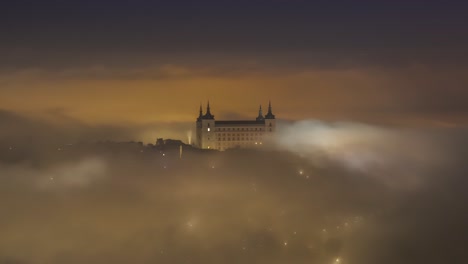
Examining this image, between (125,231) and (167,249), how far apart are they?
317 inches

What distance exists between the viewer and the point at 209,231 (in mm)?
49125

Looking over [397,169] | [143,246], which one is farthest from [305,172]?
[143,246]

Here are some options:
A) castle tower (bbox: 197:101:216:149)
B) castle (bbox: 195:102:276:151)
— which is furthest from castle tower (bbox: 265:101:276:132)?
castle tower (bbox: 197:101:216:149)

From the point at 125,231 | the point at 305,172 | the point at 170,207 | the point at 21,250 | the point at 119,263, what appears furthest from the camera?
the point at 305,172

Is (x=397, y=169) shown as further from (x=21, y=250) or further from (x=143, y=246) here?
(x=21, y=250)

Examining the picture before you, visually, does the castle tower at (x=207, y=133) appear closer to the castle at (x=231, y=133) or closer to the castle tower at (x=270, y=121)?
the castle at (x=231, y=133)

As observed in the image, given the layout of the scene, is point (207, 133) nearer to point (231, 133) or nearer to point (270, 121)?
point (231, 133)

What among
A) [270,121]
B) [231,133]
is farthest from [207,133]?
[270,121]

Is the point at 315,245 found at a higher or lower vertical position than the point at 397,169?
lower

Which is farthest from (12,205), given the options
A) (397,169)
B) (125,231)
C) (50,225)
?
(397,169)

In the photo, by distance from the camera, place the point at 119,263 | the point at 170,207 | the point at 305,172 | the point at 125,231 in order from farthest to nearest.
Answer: the point at 305,172, the point at 170,207, the point at 125,231, the point at 119,263

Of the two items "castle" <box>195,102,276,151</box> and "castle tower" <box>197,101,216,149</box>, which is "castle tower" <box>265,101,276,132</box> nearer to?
"castle" <box>195,102,276,151</box>

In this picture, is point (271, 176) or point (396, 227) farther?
point (271, 176)

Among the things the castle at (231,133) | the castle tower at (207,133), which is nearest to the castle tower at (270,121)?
the castle at (231,133)
